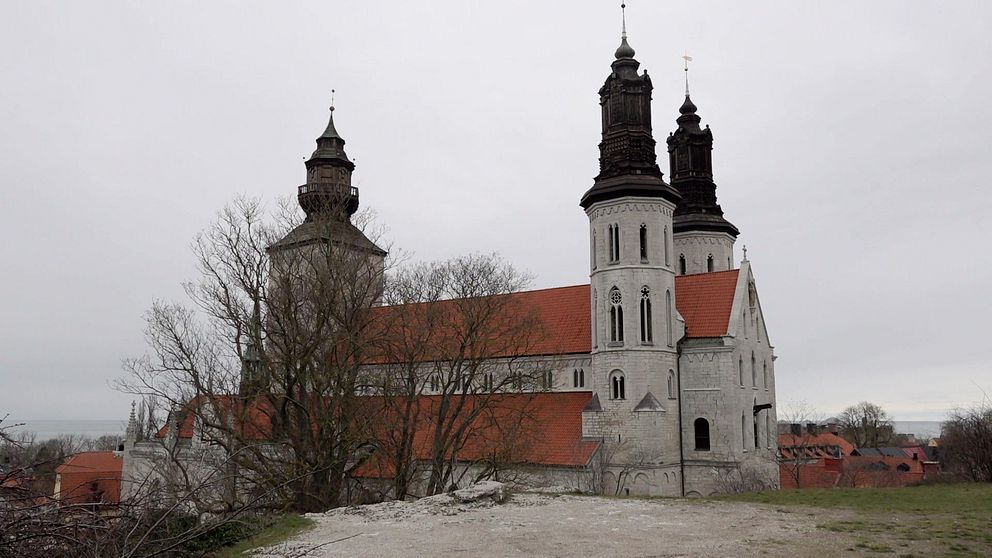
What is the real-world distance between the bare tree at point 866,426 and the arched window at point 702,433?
79.1 m

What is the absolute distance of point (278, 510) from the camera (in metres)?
20.3

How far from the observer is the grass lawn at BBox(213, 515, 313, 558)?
44.5ft

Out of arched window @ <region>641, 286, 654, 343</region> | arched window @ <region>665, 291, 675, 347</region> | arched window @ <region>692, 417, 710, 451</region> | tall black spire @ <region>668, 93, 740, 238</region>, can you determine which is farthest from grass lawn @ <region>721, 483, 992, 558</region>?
tall black spire @ <region>668, 93, 740, 238</region>

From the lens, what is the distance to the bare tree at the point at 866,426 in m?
103

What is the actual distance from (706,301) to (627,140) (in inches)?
312

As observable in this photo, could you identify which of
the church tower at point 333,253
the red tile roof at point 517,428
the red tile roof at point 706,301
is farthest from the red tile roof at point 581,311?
the church tower at point 333,253

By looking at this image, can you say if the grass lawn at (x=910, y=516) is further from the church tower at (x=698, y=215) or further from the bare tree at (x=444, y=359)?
the church tower at (x=698, y=215)

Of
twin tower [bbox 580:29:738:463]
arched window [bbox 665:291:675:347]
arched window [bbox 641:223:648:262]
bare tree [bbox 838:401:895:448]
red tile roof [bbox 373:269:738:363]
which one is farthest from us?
bare tree [bbox 838:401:895:448]

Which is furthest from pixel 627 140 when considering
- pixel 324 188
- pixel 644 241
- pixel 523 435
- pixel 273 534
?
pixel 273 534

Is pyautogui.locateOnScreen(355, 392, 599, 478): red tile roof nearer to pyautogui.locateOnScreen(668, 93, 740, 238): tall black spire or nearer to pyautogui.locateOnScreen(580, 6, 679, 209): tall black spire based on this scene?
pyautogui.locateOnScreen(580, 6, 679, 209): tall black spire

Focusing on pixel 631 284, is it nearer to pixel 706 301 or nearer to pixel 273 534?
pixel 706 301

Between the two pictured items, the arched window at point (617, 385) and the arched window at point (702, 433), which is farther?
the arched window at point (702, 433)

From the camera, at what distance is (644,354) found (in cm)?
3062

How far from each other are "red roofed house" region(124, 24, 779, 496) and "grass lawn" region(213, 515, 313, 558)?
12.4 metres
